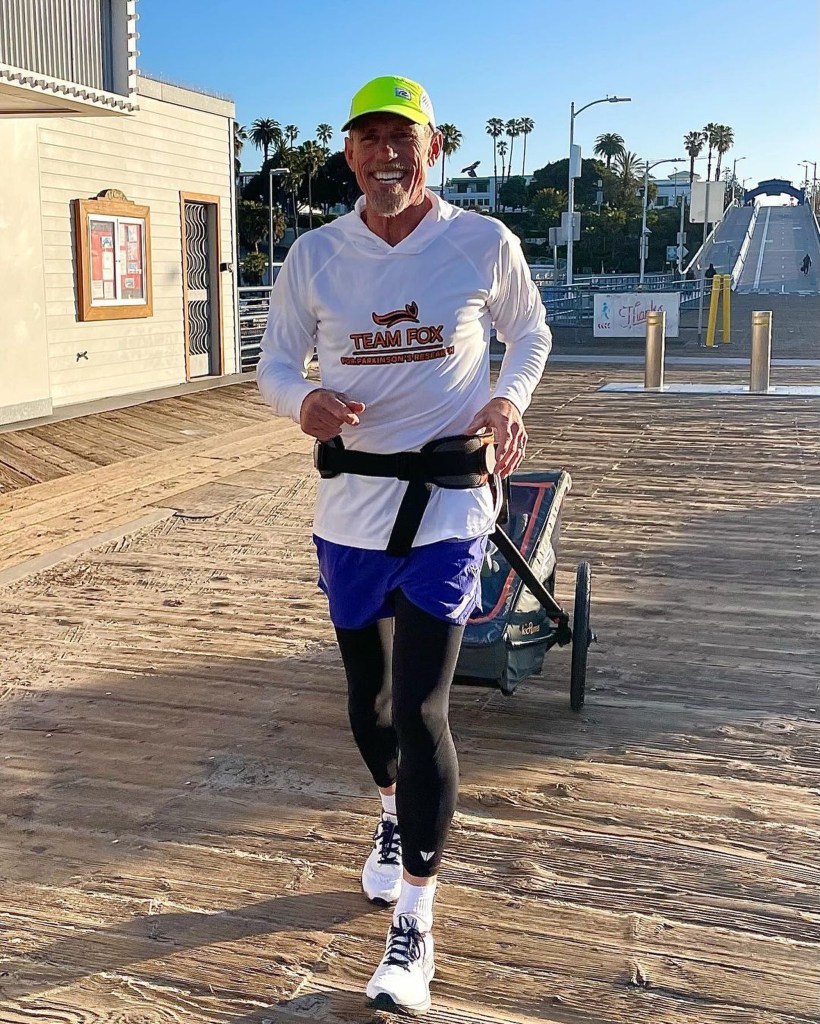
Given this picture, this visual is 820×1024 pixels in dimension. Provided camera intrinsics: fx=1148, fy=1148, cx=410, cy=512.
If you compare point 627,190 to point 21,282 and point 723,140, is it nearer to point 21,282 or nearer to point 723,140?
point 723,140

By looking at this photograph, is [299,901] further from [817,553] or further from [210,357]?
[210,357]

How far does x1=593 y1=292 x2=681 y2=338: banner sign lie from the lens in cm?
2280

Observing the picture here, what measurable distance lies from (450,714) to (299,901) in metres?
1.53

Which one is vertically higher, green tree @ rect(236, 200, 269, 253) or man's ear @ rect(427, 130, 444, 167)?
green tree @ rect(236, 200, 269, 253)

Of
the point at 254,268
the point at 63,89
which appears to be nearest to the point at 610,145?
the point at 254,268

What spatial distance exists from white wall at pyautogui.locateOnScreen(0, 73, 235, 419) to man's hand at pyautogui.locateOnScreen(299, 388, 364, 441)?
10.2 metres

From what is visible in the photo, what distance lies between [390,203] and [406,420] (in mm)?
508

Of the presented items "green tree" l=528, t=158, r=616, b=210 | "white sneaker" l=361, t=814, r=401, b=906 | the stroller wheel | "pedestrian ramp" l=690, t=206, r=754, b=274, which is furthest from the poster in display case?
"green tree" l=528, t=158, r=616, b=210

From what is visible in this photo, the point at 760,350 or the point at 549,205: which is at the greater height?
the point at 549,205

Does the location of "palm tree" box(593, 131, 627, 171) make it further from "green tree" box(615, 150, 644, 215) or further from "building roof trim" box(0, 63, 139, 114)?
"building roof trim" box(0, 63, 139, 114)

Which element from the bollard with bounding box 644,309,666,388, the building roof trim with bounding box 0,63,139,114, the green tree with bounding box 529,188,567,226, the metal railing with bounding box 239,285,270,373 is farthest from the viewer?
the green tree with bounding box 529,188,567,226

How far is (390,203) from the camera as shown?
2689mm

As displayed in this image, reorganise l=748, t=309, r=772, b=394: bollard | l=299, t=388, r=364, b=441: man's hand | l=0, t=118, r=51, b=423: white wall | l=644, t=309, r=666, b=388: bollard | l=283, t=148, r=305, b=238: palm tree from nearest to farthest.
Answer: l=299, t=388, r=364, b=441: man's hand → l=0, t=118, r=51, b=423: white wall → l=748, t=309, r=772, b=394: bollard → l=644, t=309, r=666, b=388: bollard → l=283, t=148, r=305, b=238: palm tree

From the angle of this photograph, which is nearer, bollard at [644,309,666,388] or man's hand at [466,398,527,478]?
man's hand at [466,398,527,478]
